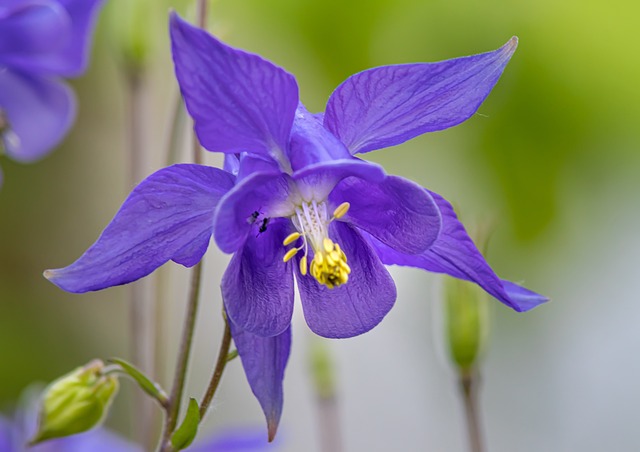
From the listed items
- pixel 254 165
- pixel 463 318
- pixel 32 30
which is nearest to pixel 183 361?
pixel 254 165

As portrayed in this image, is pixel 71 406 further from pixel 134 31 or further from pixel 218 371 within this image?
pixel 134 31

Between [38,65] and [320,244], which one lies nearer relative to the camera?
[320,244]

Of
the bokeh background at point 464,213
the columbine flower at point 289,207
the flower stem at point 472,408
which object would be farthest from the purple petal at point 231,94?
the bokeh background at point 464,213

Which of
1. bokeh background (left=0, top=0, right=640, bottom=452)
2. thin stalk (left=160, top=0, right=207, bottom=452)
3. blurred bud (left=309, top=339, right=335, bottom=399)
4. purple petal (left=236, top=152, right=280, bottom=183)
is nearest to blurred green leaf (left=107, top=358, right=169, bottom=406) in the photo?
thin stalk (left=160, top=0, right=207, bottom=452)

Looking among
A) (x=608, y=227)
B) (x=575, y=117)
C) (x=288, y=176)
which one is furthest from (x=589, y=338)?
(x=288, y=176)

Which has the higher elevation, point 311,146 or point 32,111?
point 32,111

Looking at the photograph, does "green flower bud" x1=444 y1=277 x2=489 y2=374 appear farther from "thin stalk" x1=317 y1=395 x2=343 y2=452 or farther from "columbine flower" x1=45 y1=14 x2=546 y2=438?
"thin stalk" x1=317 y1=395 x2=343 y2=452

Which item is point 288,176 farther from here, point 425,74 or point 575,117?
point 575,117
